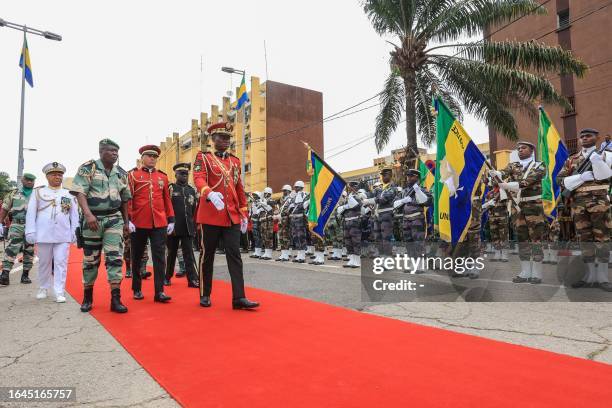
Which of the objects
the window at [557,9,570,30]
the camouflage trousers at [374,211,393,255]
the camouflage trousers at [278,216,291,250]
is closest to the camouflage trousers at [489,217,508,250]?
the camouflage trousers at [374,211,393,255]

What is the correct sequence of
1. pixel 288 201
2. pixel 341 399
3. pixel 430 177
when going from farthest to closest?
pixel 288 201
pixel 430 177
pixel 341 399

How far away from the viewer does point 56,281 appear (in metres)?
5.95

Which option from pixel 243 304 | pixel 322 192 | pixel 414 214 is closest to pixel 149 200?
pixel 243 304

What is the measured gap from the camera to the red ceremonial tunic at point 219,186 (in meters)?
5.00

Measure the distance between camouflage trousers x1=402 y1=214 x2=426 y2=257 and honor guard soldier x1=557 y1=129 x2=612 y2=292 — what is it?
3.09m

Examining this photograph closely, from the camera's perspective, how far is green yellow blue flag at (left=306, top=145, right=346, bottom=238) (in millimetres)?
9172

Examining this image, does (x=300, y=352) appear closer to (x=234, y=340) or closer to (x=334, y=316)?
(x=234, y=340)

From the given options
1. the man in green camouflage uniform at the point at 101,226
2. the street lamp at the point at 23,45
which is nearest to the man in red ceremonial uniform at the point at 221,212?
the man in green camouflage uniform at the point at 101,226

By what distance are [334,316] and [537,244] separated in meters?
3.56

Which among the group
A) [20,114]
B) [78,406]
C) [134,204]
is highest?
[20,114]

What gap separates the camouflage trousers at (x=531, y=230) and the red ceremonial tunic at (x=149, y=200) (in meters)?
5.00

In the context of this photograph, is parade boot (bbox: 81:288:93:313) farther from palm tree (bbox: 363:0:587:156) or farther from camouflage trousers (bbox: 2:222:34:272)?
palm tree (bbox: 363:0:587:156)

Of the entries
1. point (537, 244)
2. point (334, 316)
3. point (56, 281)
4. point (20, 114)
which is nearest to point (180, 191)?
point (56, 281)

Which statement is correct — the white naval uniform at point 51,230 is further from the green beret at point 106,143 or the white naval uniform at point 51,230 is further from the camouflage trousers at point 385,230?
the camouflage trousers at point 385,230
